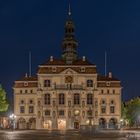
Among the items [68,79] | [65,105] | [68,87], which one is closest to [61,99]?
[65,105]

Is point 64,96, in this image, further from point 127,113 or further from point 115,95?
point 127,113

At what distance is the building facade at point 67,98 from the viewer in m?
148

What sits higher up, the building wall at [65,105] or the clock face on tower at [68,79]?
the clock face on tower at [68,79]

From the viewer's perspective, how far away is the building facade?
14788 cm

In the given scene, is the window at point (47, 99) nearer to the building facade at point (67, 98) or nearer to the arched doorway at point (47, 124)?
the building facade at point (67, 98)

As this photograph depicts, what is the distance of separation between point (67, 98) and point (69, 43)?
19.5 meters

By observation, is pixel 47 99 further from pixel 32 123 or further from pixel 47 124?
pixel 32 123

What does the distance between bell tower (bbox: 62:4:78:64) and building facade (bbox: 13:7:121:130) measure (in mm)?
5658

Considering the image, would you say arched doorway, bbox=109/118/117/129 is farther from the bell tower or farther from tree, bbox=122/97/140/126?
the bell tower

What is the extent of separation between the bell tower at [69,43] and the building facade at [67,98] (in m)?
5.66

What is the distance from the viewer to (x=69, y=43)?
159750 mm

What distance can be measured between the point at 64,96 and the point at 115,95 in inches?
587

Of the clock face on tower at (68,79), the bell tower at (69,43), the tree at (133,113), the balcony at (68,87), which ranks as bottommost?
the tree at (133,113)

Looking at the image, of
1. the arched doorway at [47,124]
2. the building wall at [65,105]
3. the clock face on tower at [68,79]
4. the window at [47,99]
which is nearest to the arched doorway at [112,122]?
the building wall at [65,105]
